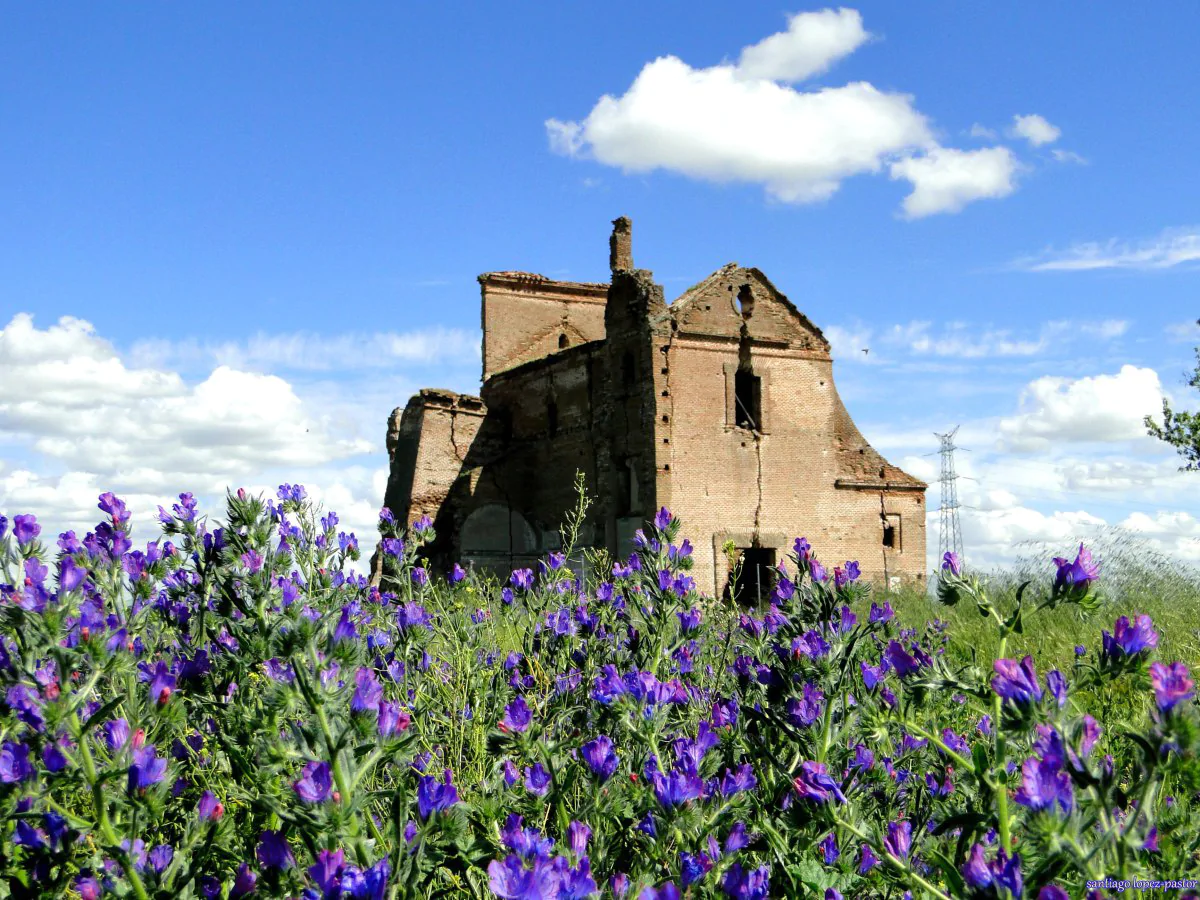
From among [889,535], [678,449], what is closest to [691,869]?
[678,449]

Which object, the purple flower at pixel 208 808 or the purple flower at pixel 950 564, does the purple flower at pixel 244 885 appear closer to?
the purple flower at pixel 208 808

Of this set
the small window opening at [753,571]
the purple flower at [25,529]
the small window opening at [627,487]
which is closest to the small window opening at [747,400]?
the small window opening at [627,487]

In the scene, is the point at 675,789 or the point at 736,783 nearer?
the point at 675,789

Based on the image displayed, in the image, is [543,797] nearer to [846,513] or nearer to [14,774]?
[14,774]

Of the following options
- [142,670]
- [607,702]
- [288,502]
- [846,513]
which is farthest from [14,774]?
[846,513]

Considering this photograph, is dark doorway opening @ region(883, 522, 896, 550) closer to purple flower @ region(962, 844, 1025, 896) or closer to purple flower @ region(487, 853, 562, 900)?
purple flower @ region(962, 844, 1025, 896)

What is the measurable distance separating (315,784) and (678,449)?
75.9 ft

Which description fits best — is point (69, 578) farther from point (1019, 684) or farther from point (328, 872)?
point (1019, 684)

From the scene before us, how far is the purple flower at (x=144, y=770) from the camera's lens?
2463 millimetres

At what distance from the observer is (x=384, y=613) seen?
204 inches

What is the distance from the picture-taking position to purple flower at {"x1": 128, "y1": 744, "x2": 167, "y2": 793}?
2.46 metres

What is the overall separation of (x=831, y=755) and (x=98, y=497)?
9.63 feet

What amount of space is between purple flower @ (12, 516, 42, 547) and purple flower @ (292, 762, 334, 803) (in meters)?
1.95

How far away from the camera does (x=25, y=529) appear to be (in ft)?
11.5
